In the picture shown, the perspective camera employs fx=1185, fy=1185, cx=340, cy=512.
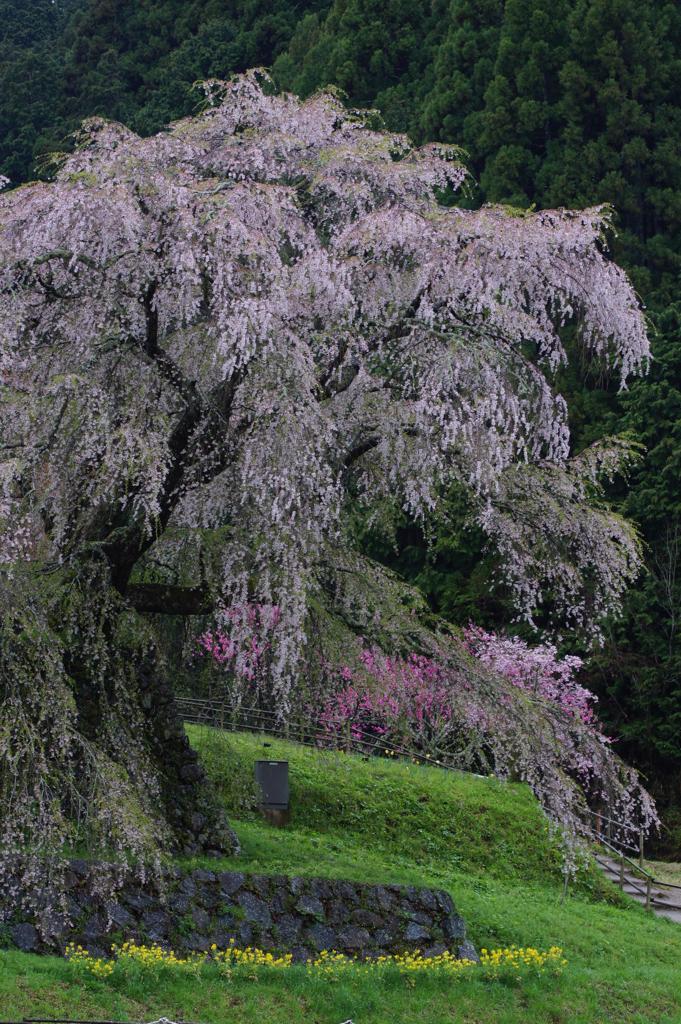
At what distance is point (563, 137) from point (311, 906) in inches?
942

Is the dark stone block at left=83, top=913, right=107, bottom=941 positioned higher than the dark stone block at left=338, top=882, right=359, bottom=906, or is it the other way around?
the dark stone block at left=338, top=882, right=359, bottom=906

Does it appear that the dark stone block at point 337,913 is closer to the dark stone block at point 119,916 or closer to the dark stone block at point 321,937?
the dark stone block at point 321,937

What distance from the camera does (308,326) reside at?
10266 mm

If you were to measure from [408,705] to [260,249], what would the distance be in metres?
4.00

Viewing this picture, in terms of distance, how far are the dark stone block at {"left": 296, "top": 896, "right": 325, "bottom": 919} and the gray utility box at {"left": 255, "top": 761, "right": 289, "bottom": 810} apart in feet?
11.2

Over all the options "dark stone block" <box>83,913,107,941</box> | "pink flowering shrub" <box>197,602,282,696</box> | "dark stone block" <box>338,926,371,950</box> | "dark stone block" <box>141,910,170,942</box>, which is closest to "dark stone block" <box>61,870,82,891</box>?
"dark stone block" <box>83,913,107,941</box>

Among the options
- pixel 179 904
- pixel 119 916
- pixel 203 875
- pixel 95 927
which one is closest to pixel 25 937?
pixel 95 927

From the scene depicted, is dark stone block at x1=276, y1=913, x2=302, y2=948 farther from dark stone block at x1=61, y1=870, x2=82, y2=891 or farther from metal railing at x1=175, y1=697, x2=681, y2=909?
metal railing at x1=175, y1=697, x2=681, y2=909

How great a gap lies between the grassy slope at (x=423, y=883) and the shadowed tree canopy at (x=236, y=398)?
1.20m

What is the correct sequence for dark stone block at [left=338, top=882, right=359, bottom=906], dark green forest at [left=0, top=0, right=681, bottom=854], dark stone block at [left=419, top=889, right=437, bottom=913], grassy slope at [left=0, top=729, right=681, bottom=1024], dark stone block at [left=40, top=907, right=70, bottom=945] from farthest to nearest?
dark green forest at [left=0, top=0, right=681, bottom=854] < dark stone block at [left=419, top=889, right=437, bottom=913] < dark stone block at [left=338, top=882, right=359, bottom=906] < dark stone block at [left=40, top=907, right=70, bottom=945] < grassy slope at [left=0, top=729, right=681, bottom=1024]

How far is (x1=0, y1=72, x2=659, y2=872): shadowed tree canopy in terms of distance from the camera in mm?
9172

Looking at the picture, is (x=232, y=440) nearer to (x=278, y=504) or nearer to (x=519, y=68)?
(x=278, y=504)

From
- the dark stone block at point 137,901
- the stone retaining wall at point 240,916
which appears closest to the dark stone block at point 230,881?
the stone retaining wall at point 240,916

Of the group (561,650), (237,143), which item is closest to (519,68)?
(561,650)
